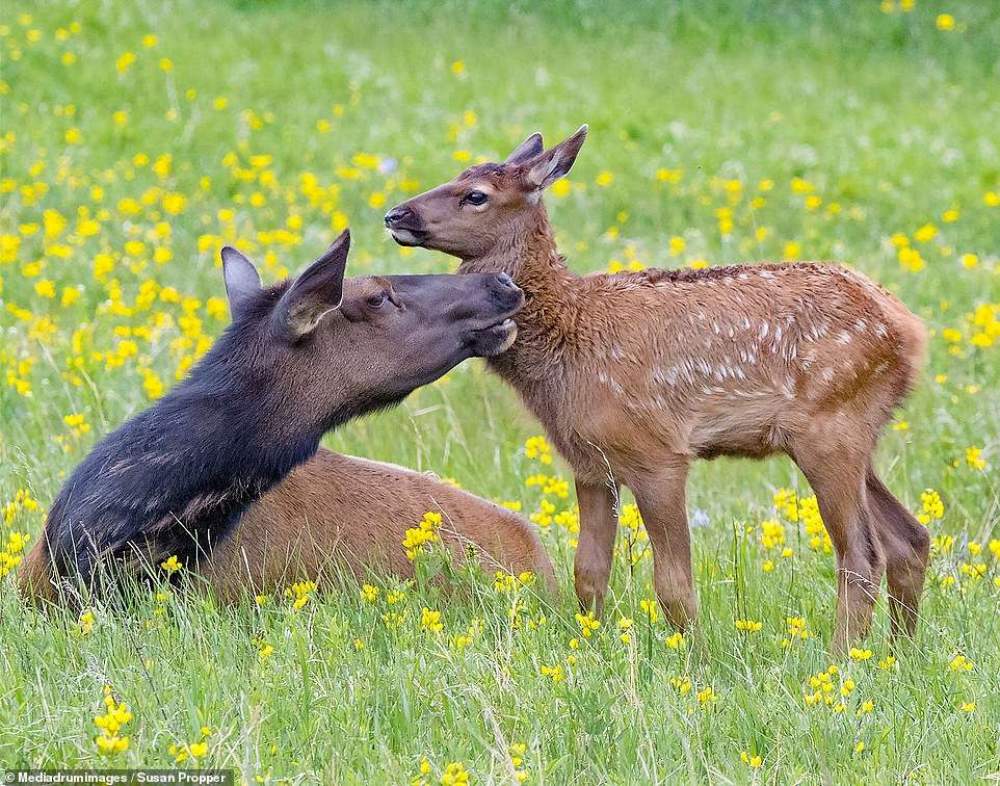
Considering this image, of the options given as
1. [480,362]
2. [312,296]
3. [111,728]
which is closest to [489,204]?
[312,296]

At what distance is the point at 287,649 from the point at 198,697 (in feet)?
1.37

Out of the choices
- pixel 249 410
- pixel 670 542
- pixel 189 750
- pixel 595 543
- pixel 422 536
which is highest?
pixel 249 410

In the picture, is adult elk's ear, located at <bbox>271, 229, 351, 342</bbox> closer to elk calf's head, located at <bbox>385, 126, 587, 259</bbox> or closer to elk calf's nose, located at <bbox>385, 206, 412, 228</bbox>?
elk calf's nose, located at <bbox>385, 206, 412, 228</bbox>

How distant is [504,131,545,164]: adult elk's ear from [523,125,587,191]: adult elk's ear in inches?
7.7

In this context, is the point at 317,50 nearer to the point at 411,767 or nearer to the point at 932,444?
the point at 932,444

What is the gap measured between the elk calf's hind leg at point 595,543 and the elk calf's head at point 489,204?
99cm

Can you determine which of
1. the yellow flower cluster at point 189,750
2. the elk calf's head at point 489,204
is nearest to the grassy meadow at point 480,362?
the yellow flower cluster at point 189,750

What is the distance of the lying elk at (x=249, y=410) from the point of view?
534cm

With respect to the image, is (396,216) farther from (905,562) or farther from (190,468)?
(905,562)

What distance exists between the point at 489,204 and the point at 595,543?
1329 millimetres

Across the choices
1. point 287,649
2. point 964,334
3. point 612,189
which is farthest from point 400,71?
point 287,649

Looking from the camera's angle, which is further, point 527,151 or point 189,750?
point 527,151

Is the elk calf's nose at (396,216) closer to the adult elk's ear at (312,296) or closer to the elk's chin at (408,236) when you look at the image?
the elk's chin at (408,236)

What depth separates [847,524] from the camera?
5.62 m
